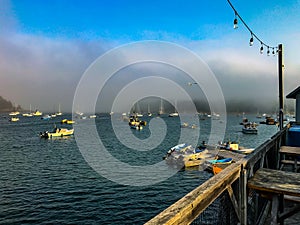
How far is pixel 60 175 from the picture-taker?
25.7 metres

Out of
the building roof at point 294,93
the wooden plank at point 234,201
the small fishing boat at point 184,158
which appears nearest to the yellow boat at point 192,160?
the small fishing boat at point 184,158

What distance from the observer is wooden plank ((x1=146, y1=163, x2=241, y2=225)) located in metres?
1.42

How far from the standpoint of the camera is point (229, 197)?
2594 mm

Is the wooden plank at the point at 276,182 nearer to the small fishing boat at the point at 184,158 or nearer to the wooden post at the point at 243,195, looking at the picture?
the wooden post at the point at 243,195

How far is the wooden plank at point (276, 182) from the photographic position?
9.25ft

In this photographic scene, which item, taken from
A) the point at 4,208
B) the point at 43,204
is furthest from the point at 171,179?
the point at 4,208

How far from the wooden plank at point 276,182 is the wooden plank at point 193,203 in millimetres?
741

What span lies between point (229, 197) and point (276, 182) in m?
0.99

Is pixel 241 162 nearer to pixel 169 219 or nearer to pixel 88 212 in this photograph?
pixel 169 219

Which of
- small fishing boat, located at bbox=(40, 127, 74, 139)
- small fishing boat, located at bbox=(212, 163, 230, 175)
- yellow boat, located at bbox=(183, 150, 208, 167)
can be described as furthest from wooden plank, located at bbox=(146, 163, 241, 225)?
small fishing boat, located at bbox=(40, 127, 74, 139)

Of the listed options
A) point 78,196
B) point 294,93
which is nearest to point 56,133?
point 78,196

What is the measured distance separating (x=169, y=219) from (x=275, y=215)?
2.38 meters

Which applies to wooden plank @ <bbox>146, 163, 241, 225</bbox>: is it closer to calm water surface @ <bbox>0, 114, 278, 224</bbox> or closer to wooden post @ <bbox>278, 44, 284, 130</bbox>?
wooden post @ <bbox>278, 44, 284, 130</bbox>

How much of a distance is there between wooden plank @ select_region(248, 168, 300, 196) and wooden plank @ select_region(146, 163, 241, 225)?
0.74m
